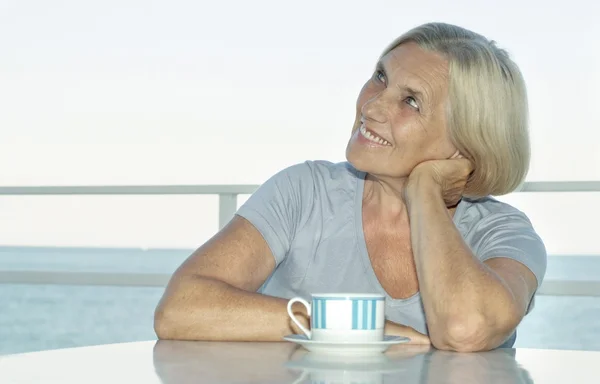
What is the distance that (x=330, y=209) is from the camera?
1.87 m

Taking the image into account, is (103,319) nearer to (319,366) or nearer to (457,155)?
Answer: (457,155)

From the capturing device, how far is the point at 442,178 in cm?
182

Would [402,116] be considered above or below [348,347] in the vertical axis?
above

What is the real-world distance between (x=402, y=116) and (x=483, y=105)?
6.1 inches

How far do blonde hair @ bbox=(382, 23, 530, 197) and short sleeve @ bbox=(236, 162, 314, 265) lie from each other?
1.01 feet

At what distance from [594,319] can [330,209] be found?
988 centimetres

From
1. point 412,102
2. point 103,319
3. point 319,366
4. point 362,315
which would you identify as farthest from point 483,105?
point 103,319

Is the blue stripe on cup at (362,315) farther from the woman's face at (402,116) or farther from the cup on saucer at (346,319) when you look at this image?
the woman's face at (402,116)

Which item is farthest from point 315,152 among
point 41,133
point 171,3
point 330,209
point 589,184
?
point 330,209

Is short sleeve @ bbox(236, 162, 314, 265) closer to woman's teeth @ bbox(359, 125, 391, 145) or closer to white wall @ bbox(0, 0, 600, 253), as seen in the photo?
woman's teeth @ bbox(359, 125, 391, 145)

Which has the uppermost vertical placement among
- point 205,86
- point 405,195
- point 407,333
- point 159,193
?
point 405,195

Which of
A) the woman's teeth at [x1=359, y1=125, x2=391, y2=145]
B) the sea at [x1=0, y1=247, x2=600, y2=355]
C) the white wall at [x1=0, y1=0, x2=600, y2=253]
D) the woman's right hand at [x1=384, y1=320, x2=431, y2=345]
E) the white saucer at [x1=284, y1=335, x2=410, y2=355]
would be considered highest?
the woman's teeth at [x1=359, y1=125, x2=391, y2=145]

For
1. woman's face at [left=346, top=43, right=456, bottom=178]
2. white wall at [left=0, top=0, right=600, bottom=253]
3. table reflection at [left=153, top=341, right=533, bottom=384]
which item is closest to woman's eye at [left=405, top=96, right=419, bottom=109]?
woman's face at [left=346, top=43, right=456, bottom=178]

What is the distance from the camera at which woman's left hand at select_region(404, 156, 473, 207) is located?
5.74 ft
